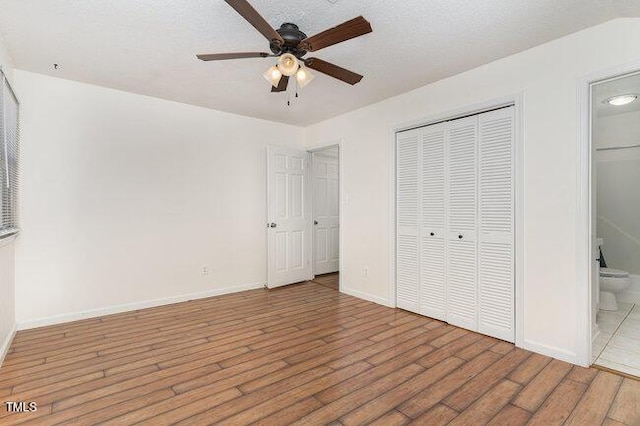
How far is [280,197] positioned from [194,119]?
1559mm

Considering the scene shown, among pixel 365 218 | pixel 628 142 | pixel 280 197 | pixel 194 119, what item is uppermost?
pixel 194 119

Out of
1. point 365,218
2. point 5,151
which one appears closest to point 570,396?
point 365,218

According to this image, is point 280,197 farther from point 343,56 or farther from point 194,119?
point 343,56

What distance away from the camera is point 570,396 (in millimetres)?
2051

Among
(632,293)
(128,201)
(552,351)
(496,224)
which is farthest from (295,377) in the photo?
(632,293)

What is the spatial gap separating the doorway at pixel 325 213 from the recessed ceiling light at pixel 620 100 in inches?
138

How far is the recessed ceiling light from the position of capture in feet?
11.6

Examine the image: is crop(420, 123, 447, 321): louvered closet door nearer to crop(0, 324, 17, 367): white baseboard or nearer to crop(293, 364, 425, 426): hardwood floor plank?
crop(293, 364, 425, 426): hardwood floor plank

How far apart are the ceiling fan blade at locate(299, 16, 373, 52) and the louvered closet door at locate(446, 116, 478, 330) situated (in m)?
1.75

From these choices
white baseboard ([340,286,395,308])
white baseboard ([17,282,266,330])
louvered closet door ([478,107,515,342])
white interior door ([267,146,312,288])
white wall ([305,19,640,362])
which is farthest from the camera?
white interior door ([267,146,312,288])

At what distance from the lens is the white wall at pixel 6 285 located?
8.46 feet

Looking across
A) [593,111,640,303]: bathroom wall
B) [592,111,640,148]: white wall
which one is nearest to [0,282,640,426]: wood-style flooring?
[593,111,640,303]: bathroom wall

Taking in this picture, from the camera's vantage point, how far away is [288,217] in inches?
195

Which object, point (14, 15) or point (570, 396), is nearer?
point (570, 396)
